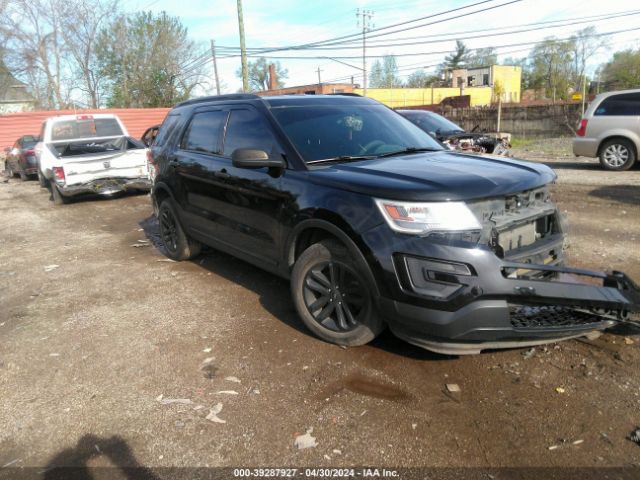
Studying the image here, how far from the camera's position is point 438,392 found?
10.1ft

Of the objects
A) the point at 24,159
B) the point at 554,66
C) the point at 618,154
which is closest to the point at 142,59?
the point at 24,159

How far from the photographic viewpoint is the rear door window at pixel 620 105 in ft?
37.4

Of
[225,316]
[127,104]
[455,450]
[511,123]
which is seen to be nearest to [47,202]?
[225,316]

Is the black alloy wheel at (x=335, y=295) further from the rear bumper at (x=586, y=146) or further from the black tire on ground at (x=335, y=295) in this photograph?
the rear bumper at (x=586, y=146)

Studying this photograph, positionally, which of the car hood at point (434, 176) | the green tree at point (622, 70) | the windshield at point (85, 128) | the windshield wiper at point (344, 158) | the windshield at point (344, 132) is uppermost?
the green tree at point (622, 70)

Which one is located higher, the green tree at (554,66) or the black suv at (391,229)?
the green tree at (554,66)

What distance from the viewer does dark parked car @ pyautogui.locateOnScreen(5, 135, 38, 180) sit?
15.6 meters

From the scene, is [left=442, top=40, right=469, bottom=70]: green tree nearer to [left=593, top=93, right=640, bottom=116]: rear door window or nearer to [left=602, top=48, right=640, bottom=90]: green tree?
[left=602, top=48, right=640, bottom=90]: green tree

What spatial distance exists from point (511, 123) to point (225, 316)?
26894 millimetres

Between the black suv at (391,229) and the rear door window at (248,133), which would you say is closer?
the black suv at (391,229)

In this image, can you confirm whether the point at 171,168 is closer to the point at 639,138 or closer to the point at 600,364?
the point at 600,364

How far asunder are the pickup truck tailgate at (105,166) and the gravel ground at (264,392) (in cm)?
591

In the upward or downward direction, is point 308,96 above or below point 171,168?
above

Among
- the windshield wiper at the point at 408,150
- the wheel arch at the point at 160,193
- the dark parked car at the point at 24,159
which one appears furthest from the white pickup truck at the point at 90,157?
the windshield wiper at the point at 408,150
